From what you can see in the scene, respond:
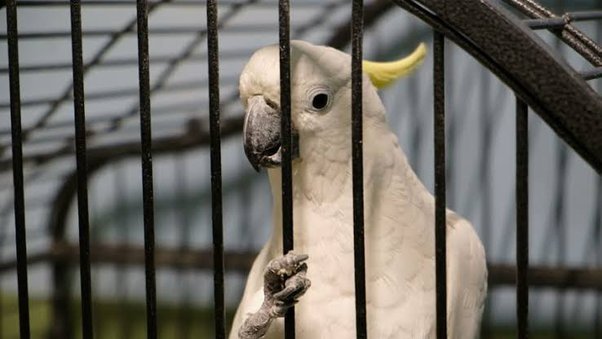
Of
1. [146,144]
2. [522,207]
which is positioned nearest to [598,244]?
[522,207]

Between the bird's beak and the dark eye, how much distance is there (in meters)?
0.05

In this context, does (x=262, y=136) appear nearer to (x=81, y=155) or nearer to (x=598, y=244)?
(x=81, y=155)

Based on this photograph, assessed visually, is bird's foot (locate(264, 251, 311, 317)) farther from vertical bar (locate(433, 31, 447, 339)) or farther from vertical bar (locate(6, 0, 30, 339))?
vertical bar (locate(6, 0, 30, 339))

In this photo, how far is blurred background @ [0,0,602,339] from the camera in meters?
1.83

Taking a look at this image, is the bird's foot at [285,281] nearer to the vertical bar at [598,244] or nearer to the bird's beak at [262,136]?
the bird's beak at [262,136]

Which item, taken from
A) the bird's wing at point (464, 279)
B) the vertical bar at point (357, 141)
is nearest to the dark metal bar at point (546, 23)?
the vertical bar at point (357, 141)

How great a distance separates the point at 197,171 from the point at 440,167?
50.4 inches

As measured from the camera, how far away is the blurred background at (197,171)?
183 centimetres

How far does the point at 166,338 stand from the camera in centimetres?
202

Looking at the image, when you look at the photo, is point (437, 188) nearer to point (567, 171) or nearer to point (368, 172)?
point (368, 172)

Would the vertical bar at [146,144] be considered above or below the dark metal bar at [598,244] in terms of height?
above

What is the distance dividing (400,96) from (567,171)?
0.38 metres

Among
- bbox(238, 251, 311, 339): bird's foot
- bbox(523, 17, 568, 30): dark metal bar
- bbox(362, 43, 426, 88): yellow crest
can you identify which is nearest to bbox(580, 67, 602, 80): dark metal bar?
bbox(523, 17, 568, 30): dark metal bar

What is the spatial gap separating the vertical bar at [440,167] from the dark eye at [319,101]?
272 mm
